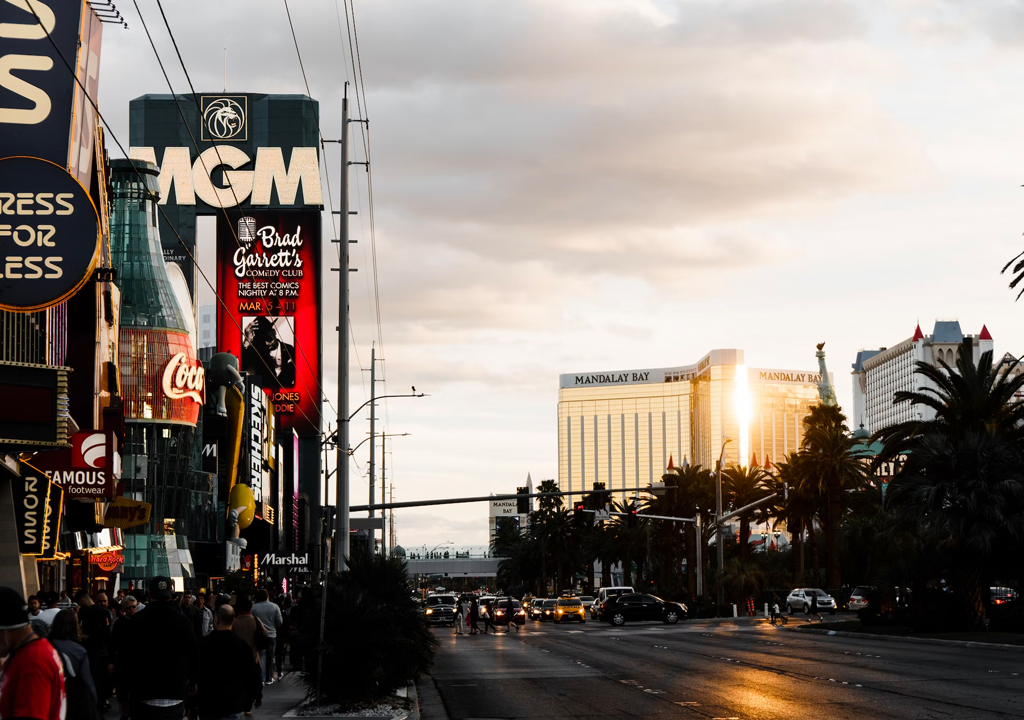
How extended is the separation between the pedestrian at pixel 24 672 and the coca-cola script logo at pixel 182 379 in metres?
59.1

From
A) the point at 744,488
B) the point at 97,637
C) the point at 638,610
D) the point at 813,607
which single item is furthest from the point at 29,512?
the point at 744,488

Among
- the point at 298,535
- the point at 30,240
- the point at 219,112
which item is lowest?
the point at 298,535

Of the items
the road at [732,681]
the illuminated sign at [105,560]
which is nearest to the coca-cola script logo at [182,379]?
the illuminated sign at [105,560]

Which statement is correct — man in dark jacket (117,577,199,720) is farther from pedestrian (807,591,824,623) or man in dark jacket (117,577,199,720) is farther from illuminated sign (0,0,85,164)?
pedestrian (807,591,824,623)

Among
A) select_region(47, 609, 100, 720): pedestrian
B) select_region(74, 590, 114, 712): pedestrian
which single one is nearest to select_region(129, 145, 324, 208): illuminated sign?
select_region(74, 590, 114, 712): pedestrian

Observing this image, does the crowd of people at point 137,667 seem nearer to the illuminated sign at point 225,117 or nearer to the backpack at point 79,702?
the backpack at point 79,702

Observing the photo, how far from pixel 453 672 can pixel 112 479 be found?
31.9 feet

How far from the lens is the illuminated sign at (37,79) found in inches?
1024

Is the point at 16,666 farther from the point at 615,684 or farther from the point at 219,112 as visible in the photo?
the point at 219,112

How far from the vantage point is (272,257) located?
104 m

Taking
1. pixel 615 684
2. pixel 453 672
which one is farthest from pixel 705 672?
pixel 453 672

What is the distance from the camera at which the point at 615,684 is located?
25.8 metres

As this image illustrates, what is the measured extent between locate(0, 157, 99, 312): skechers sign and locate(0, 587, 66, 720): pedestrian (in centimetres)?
1449

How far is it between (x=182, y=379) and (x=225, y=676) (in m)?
55.6
